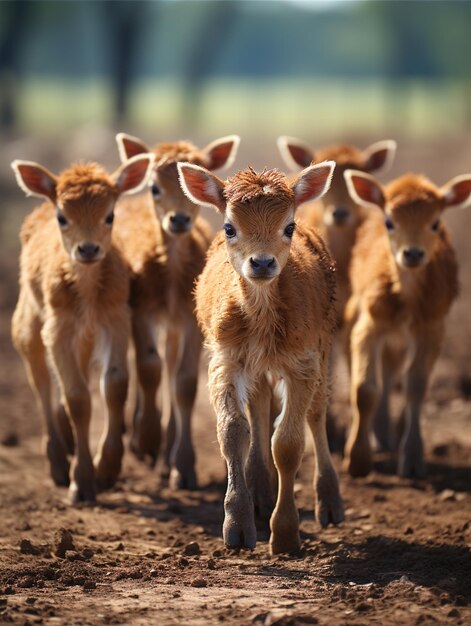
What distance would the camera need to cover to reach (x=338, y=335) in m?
12.7

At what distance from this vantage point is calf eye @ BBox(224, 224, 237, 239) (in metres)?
8.93

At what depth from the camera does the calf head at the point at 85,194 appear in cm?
1065

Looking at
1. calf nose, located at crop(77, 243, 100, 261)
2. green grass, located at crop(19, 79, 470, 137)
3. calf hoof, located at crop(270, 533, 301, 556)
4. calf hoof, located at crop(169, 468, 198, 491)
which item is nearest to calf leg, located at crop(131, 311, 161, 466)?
calf hoof, located at crop(169, 468, 198, 491)

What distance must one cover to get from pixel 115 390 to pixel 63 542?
208 centimetres

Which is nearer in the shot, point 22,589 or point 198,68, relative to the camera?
point 22,589

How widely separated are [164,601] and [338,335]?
5.34m

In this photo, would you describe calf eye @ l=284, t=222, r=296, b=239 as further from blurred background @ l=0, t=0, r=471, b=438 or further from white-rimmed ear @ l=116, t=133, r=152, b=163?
blurred background @ l=0, t=0, r=471, b=438

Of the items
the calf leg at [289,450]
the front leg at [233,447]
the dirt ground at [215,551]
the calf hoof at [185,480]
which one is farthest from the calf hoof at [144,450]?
the calf leg at [289,450]

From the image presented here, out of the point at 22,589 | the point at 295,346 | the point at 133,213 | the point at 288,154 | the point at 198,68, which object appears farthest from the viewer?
the point at 198,68

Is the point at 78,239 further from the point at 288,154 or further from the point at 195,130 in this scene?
the point at 195,130

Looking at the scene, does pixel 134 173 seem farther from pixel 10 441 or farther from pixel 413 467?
pixel 413 467

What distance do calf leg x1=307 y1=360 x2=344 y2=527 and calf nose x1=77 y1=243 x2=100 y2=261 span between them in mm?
2125

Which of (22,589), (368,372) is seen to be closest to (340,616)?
(22,589)

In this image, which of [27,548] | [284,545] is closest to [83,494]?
[27,548]
